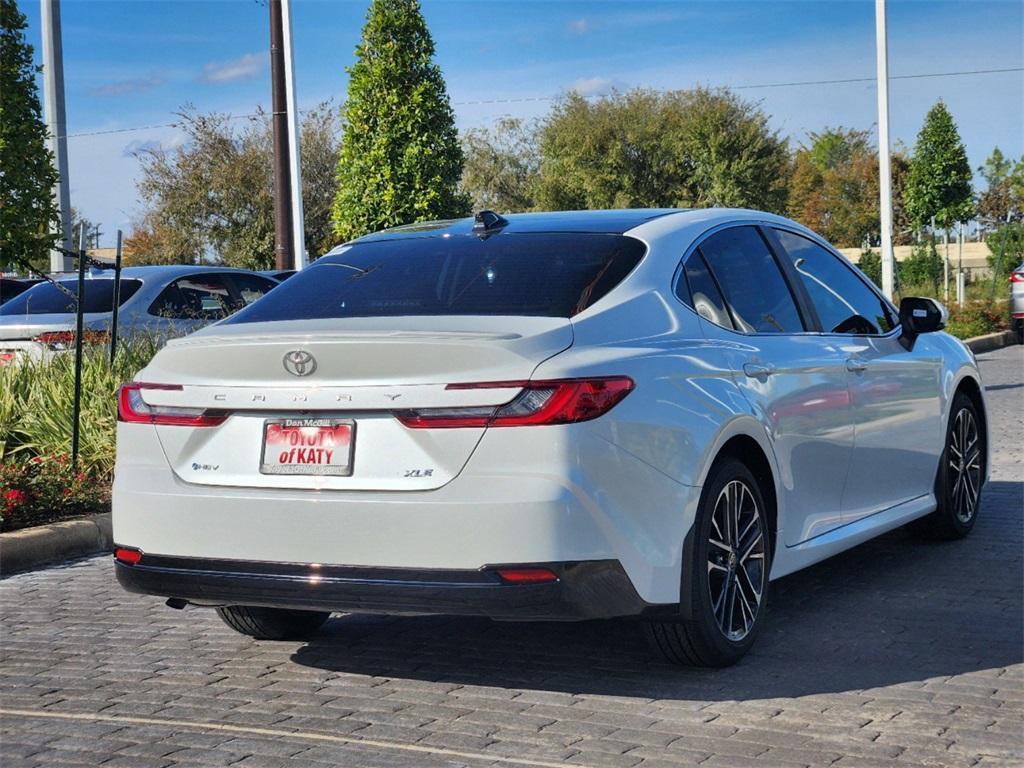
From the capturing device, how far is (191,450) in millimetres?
4945

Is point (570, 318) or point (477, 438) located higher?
point (570, 318)

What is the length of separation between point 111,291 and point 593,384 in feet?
31.9

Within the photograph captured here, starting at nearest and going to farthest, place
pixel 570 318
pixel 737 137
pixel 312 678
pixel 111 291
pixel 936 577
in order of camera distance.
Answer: pixel 570 318 < pixel 312 678 < pixel 936 577 < pixel 111 291 < pixel 737 137

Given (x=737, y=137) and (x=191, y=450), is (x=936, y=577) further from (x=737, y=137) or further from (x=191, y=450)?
(x=737, y=137)

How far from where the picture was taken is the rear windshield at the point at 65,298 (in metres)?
13.4

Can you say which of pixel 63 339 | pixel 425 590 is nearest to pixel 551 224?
pixel 425 590

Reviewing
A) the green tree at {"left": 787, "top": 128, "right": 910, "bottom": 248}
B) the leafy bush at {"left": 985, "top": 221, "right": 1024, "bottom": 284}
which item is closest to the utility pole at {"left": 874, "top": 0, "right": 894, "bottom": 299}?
the leafy bush at {"left": 985, "top": 221, "right": 1024, "bottom": 284}

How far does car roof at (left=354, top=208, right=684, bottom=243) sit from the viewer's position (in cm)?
570

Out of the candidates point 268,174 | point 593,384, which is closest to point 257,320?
point 593,384

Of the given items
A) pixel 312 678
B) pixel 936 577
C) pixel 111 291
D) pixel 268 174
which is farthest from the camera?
pixel 268 174

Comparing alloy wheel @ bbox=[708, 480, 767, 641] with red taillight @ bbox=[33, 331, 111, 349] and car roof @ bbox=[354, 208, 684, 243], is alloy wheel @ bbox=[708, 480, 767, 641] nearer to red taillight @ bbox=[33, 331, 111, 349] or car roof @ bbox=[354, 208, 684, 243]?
car roof @ bbox=[354, 208, 684, 243]

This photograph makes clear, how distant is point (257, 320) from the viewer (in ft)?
17.8

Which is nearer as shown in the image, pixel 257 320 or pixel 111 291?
pixel 257 320

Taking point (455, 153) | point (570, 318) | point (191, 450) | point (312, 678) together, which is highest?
point (455, 153)
